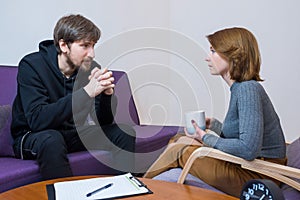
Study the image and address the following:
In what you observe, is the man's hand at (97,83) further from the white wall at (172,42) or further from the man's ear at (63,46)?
the white wall at (172,42)

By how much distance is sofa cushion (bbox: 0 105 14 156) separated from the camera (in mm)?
1734

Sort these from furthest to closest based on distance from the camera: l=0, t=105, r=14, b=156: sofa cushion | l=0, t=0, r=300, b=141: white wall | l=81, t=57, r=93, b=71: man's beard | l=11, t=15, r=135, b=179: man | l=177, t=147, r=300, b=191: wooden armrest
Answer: l=0, t=0, r=300, b=141: white wall
l=81, t=57, r=93, b=71: man's beard
l=0, t=105, r=14, b=156: sofa cushion
l=11, t=15, r=135, b=179: man
l=177, t=147, r=300, b=191: wooden armrest

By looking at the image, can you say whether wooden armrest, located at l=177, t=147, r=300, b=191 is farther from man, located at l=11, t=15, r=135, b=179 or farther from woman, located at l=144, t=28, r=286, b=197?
man, located at l=11, t=15, r=135, b=179

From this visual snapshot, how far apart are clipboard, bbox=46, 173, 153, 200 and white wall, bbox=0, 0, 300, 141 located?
128cm

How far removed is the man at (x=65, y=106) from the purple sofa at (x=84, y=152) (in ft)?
0.16

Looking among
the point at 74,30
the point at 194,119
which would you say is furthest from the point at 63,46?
the point at 194,119

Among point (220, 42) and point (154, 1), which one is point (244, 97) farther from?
point (154, 1)

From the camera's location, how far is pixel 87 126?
6.18ft

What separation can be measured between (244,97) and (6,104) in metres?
1.29

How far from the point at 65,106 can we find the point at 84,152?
11.3 inches

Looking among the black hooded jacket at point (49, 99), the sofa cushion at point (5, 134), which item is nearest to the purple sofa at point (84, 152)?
the sofa cushion at point (5, 134)

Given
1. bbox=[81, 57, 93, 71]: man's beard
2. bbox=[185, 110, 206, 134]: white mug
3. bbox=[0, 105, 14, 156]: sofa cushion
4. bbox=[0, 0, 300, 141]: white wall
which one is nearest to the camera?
bbox=[185, 110, 206, 134]: white mug

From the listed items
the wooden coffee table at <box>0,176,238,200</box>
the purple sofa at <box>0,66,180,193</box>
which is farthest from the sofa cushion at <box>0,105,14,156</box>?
the wooden coffee table at <box>0,176,238,200</box>

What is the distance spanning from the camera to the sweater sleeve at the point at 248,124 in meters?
1.31
